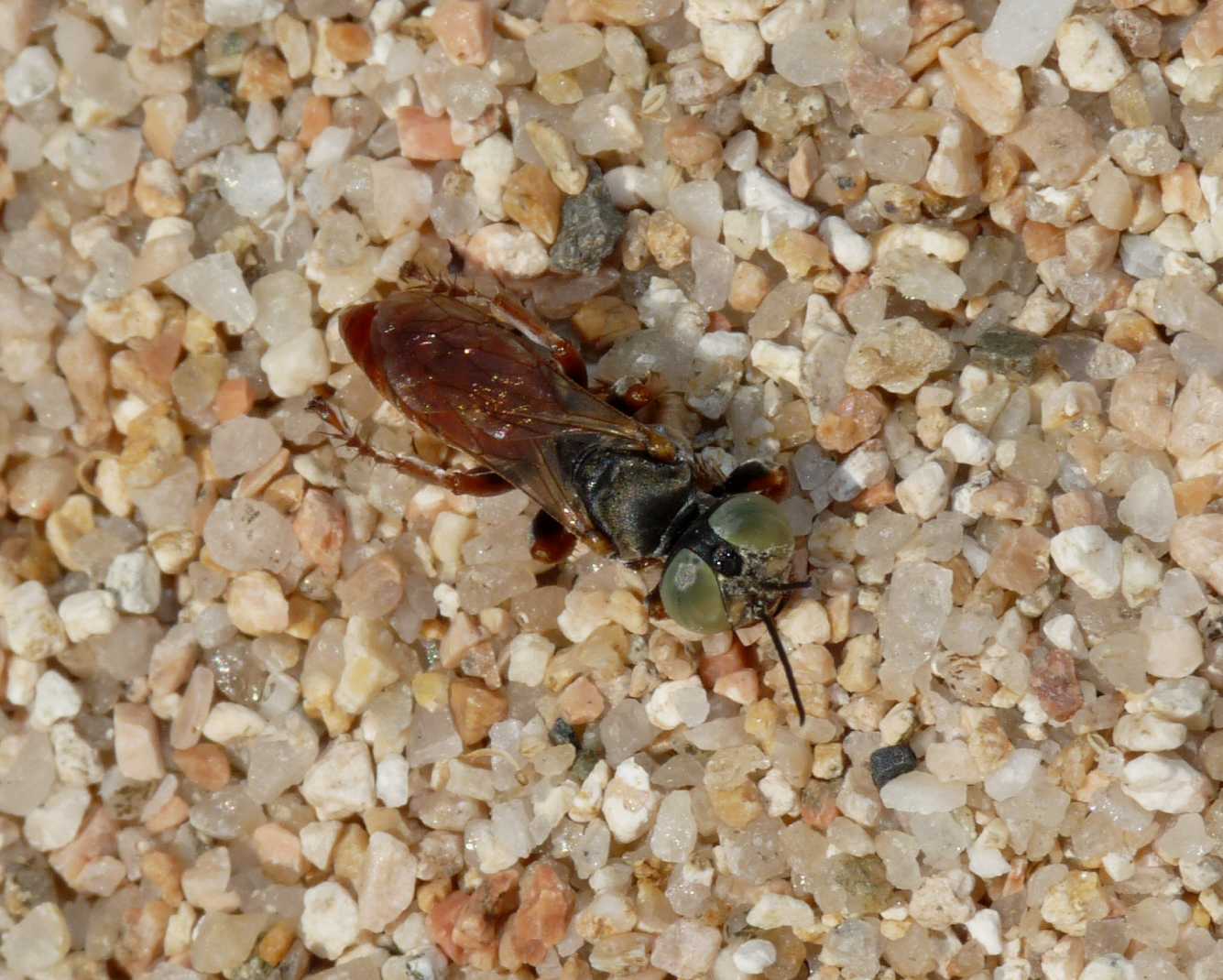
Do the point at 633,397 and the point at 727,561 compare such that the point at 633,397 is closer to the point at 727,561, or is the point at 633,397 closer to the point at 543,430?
the point at 543,430

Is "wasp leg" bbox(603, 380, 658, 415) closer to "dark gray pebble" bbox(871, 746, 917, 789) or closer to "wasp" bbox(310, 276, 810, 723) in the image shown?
"wasp" bbox(310, 276, 810, 723)

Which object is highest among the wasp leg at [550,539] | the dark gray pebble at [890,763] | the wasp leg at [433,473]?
the wasp leg at [433,473]

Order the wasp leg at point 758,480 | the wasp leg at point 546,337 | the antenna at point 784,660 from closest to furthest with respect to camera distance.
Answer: the antenna at point 784,660 → the wasp leg at point 758,480 → the wasp leg at point 546,337

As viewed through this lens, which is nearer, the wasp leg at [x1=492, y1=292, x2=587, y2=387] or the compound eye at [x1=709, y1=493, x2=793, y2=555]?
the compound eye at [x1=709, y1=493, x2=793, y2=555]

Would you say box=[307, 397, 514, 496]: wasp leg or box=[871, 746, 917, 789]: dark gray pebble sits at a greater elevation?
box=[307, 397, 514, 496]: wasp leg

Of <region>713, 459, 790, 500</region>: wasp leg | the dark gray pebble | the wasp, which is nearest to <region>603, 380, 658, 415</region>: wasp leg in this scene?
the wasp

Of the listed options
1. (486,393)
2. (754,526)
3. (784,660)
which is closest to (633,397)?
(486,393)

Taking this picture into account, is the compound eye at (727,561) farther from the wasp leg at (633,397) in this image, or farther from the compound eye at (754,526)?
the wasp leg at (633,397)

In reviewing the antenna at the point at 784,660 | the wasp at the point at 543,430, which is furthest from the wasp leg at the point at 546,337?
the antenna at the point at 784,660
